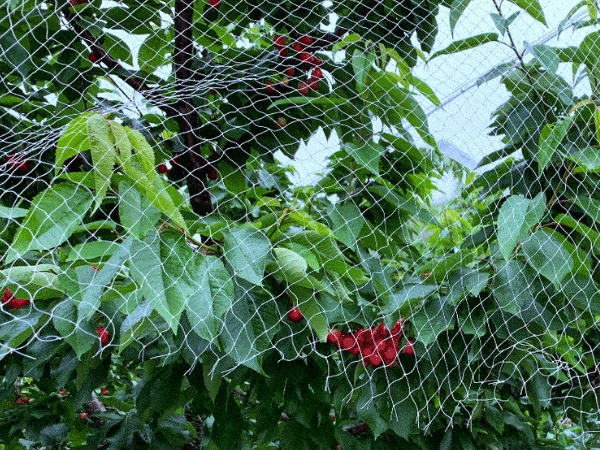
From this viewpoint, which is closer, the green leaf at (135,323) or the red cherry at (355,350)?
the green leaf at (135,323)

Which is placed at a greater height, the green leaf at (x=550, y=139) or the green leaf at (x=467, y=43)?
the green leaf at (x=467, y=43)

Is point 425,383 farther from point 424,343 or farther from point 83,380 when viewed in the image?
point 83,380

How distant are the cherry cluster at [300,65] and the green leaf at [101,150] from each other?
18.7 inches

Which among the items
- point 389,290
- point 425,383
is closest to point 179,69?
point 389,290

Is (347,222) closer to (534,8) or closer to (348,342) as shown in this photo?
(348,342)

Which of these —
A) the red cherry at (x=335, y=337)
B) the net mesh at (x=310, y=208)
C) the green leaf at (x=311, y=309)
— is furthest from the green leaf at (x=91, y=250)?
the red cherry at (x=335, y=337)

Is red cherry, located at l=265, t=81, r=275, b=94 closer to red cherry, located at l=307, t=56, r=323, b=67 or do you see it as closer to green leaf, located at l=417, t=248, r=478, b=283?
red cherry, located at l=307, t=56, r=323, b=67

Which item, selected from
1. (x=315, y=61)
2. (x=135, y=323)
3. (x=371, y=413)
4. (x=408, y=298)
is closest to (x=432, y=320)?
(x=408, y=298)

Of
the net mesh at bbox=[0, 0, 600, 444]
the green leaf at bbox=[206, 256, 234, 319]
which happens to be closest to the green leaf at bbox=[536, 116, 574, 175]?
the net mesh at bbox=[0, 0, 600, 444]

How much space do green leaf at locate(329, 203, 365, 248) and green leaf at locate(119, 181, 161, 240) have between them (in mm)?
298

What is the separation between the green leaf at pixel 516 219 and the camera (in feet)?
3.19

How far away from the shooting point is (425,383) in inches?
43.0

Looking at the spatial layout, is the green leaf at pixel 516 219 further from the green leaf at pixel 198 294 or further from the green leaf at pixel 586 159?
the green leaf at pixel 198 294

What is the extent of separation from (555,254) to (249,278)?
41cm
